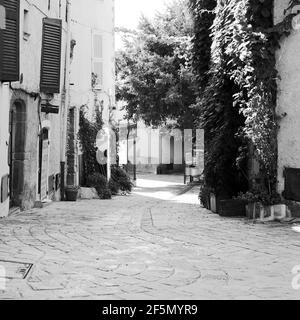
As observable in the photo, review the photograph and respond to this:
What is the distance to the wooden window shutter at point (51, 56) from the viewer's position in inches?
481

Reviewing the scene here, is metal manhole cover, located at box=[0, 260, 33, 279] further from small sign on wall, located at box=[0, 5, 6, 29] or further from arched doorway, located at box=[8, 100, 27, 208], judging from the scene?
arched doorway, located at box=[8, 100, 27, 208]

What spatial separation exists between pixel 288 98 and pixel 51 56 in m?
5.90

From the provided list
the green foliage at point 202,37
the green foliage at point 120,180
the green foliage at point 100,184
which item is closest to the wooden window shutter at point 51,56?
the green foliage at point 202,37

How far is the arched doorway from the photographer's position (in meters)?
10.8

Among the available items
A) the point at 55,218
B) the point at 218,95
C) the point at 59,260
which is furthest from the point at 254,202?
the point at 59,260

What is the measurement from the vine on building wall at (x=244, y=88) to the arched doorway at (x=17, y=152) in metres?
3.98

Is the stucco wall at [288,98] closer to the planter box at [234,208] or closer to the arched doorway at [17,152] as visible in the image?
the planter box at [234,208]

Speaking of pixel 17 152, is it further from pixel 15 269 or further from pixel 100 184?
pixel 100 184

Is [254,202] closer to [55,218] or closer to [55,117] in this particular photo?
[55,218]

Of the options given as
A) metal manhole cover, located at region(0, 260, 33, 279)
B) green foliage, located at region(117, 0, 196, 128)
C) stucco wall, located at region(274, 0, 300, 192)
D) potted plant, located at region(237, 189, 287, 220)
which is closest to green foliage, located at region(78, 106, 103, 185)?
green foliage, located at region(117, 0, 196, 128)

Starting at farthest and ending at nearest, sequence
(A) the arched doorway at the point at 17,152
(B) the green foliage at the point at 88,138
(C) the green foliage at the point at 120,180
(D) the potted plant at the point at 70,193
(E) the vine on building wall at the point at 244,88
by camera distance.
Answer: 1. (C) the green foliage at the point at 120,180
2. (B) the green foliage at the point at 88,138
3. (D) the potted plant at the point at 70,193
4. (A) the arched doorway at the point at 17,152
5. (E) the vine on building wall at the point at 244,88

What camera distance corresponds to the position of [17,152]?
11.0 metres

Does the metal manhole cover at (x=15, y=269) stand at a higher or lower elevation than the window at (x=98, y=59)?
lower

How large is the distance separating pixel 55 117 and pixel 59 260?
9314mm
